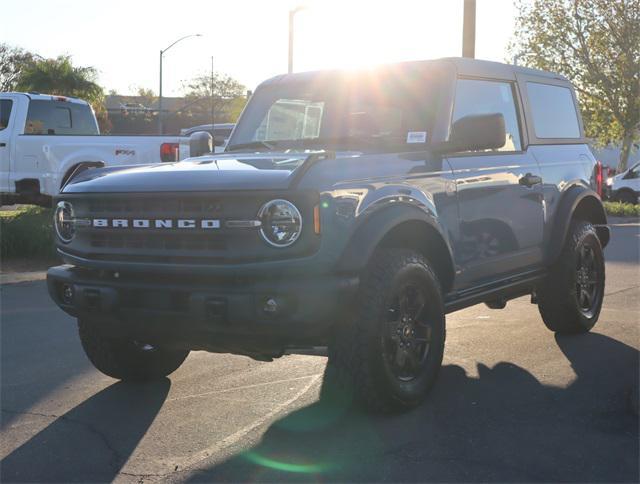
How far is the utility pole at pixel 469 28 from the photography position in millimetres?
15969

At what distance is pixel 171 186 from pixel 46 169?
35.3 feet

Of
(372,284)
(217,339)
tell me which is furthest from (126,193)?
(372,284)

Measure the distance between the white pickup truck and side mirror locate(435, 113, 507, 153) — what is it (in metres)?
9.43

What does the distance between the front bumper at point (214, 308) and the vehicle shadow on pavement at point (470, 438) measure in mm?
513

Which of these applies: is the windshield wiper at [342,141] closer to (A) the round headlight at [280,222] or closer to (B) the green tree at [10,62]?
(A) the round headlight at [280,222]

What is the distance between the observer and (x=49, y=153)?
46.8 ft

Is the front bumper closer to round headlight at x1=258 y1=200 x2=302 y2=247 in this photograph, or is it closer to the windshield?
round headlight at x1=258 y1=200 x2=302 y2=247

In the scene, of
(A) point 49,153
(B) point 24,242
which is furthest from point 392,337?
(A) point 49,153

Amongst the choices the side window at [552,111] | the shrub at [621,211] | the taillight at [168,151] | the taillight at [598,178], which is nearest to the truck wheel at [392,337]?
the side window at [552,111]

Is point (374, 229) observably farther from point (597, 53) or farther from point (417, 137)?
point (597, 53)

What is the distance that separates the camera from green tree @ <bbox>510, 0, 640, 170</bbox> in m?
32.0

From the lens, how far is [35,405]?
486 centimetres

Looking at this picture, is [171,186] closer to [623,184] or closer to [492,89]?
[492,89]

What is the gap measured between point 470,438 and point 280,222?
139cm
